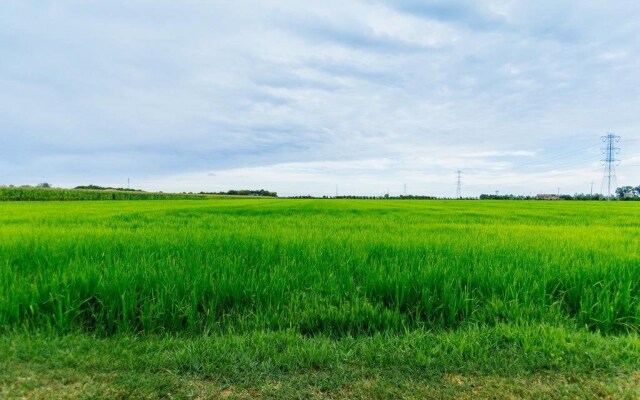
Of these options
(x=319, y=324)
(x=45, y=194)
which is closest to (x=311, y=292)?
(x=319, y=324)

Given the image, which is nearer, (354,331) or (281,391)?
(281,391)


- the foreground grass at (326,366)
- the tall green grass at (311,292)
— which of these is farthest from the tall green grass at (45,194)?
the foreground grass at (326,366)

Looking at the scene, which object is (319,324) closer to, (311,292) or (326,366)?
(311,292)

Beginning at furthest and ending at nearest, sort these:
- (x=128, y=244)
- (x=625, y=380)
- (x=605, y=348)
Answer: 1. (x=128, y=244)
2. (x=605, y=348)
3. (x=625, y=380)

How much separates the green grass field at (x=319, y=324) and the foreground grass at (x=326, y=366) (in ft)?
0.04

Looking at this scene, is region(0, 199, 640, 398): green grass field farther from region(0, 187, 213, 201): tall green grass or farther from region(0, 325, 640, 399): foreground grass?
→ region(0, 187, 213, 201): tall green grass

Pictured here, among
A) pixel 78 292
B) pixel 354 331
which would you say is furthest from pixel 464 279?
pixel 78 292

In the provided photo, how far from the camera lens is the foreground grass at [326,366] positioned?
2180mm

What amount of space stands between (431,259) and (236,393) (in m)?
3.32

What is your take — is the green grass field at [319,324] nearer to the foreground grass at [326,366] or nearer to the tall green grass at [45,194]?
the foreground grass at [326,366]

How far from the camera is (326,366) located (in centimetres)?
243

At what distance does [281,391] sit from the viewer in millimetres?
2164

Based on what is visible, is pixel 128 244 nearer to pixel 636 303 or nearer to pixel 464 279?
pixel 464 279

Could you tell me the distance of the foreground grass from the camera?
218 centimetres
